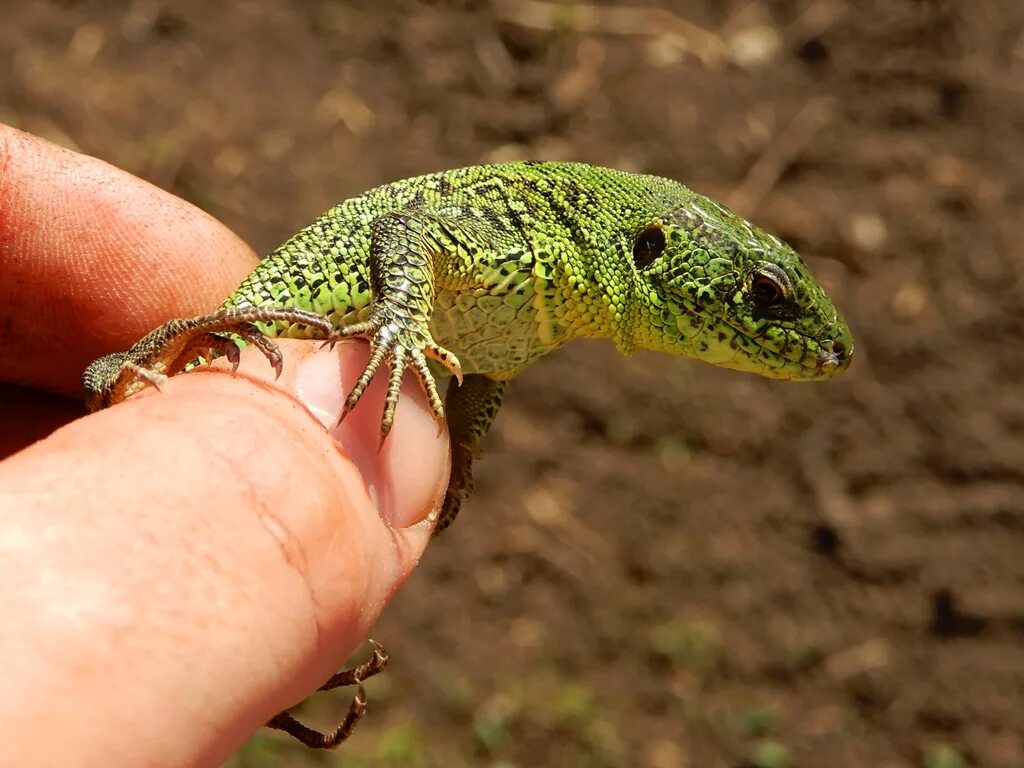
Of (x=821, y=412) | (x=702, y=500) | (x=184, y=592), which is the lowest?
(x=702, y=500)

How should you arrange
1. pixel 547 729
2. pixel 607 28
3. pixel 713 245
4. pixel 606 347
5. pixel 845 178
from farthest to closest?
1. pixel 607 28
2. pixel 845 178
3. pixel 606 347
4. pixel 547 729
5. pixel 713 245

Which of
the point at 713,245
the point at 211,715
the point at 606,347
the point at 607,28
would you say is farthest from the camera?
the point at 607,28

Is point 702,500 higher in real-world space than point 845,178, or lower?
lower

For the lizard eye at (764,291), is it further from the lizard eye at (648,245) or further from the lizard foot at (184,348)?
the lizard foot at (184,348)

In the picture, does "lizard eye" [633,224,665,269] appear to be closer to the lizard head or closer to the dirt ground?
the lizard head

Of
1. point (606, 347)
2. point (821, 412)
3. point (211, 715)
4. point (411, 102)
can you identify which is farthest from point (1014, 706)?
point (411, 102)

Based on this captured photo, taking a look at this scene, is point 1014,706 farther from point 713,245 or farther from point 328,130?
point 328,130

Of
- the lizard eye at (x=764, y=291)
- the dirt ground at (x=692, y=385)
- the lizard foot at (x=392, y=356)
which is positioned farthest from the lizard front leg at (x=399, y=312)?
the dirt ground at (x=692, y=385)
